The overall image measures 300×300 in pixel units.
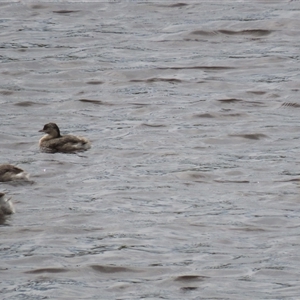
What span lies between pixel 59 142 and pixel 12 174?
152 centimetres

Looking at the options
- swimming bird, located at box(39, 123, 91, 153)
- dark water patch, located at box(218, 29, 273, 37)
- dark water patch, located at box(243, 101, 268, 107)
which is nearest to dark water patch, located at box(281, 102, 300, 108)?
dark water patch, located at box(243, 101, 268, 107)

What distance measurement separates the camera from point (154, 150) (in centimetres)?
1446

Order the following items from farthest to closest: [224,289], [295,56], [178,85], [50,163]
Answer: [295,56] < [178,85] < [50,163] < [224,289]

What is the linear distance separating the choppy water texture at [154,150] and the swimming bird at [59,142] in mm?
107

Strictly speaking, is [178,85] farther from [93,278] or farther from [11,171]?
[93,278]

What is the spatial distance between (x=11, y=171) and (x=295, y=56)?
6.71 meters

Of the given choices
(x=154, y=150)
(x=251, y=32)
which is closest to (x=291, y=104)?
(x=154, y=150)

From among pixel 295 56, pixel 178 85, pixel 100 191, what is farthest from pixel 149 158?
pixel 295 56

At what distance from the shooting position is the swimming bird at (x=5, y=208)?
39.1 ft

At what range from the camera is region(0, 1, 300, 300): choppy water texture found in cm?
1057

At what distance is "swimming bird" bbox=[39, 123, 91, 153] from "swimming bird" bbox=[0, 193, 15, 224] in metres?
2.34

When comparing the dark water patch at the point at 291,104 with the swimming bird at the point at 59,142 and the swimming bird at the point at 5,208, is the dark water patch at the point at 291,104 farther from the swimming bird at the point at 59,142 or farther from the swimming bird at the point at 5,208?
the swimming bird at the point at 5,208

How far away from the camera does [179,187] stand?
12969mm

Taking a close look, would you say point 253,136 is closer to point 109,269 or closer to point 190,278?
point 109,269
